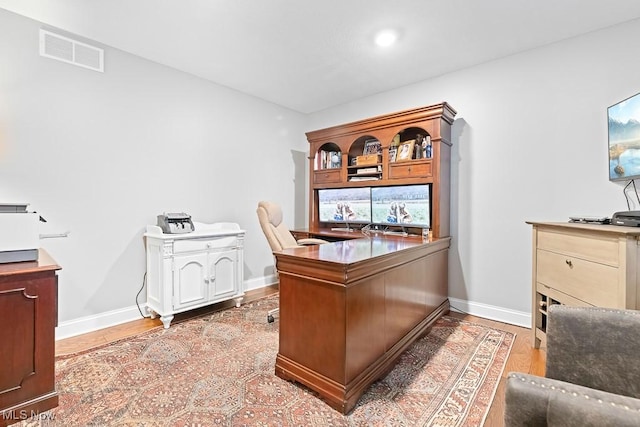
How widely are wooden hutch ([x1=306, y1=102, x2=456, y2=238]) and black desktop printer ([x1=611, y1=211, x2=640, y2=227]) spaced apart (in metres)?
1.29

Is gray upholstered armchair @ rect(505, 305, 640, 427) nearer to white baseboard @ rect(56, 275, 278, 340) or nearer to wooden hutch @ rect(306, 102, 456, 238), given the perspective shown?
wooden hutch @ rect(306, 102, 456, 238)

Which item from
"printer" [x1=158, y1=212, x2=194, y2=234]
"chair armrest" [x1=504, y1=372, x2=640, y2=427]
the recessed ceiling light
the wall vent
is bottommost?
"chair armrest" [x1=504, y1=372, x2=640, y2=427]

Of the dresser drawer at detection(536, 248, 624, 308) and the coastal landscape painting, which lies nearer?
the dresser drawer at detection(536, 248, 624, 308)

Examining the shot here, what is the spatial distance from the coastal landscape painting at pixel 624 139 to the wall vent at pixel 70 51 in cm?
428

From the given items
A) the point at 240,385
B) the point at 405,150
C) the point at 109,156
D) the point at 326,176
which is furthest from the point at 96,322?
the point at 405,150

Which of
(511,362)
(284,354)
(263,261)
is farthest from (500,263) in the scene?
(263,261)

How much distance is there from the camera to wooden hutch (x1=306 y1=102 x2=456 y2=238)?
2.96 metres

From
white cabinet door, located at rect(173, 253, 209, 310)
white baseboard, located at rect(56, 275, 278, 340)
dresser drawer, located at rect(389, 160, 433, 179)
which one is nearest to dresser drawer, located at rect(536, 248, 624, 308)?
dresser drawer, located at rect(389, 160, 433, 179)

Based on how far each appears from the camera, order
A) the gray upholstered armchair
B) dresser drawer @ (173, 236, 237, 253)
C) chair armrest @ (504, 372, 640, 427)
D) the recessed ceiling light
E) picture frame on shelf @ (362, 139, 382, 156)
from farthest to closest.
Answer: picture frame on shelf @ (362, 139, 382, 156)
dresser drawer @ (173, 236, 237, 253)
the recessed ceiling light
the gray upholstered armchair
chair armrest @ (504, 372, 640, 427)

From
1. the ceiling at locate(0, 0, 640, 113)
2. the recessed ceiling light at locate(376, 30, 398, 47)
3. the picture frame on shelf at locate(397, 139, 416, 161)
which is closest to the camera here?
the ceiling at locate(0, 0, 640, 113)

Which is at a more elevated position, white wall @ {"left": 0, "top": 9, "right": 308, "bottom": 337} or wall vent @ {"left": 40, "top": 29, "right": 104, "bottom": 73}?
wall vent @ {"left": 40, "top": 29, "right": 104, "bottom": 73}

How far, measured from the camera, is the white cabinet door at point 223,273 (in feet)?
10.0

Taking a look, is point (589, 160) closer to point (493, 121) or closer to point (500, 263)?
point (493, 121)

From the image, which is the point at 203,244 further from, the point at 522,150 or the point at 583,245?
the point at 522,150
